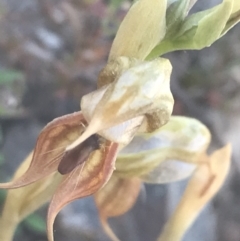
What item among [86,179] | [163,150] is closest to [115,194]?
[163,150]

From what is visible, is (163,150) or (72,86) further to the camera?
(72,86)

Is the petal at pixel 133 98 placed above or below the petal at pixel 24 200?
above

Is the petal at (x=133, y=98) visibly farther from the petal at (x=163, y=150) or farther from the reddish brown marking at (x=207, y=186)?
the reddish brown marking at (x=207, y=186)

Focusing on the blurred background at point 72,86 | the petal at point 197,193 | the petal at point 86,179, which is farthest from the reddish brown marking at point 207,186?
the petal at point 86,179

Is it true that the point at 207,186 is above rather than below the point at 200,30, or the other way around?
below

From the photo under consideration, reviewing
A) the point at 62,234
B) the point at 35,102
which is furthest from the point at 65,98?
the point at 62,234

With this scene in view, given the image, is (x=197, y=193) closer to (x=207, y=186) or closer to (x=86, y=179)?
(x=207, y=186)
